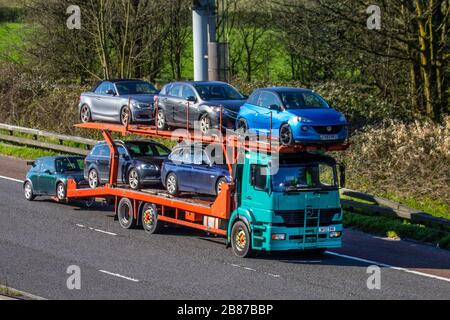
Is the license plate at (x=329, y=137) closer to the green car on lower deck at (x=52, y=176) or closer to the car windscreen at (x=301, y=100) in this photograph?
the car windscreen at (x=301, y=100)

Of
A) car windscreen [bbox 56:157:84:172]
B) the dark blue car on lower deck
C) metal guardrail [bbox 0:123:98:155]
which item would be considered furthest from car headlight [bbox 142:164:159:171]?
metal guardrail [bbox 0:123:98:155]

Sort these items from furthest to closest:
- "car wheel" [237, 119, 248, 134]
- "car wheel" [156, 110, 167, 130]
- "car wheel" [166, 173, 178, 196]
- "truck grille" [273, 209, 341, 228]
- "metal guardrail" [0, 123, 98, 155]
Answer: "metal guardrail" [0, 123, 98, 155], "car wheel" [156, 110, 167, 130], "car wheel" [166, 173, 178, 196], "car wheel" [237, 119, 248, 134], "truck grille" [273, 209, 341, 228]

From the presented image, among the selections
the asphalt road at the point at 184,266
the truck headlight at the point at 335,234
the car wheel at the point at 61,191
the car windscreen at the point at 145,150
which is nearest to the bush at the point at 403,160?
the asphalt road at the point at 184,266

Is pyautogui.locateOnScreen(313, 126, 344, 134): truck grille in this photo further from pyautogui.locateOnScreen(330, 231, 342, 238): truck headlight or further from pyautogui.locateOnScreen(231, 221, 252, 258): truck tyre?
pyautogui.locateOnScreen(231, 221, 252, 258): truck tyre

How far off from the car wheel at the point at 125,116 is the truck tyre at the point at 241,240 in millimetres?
5527

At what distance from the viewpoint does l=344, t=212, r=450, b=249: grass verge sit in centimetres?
2261

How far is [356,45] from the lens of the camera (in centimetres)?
3086

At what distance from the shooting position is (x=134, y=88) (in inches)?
1028

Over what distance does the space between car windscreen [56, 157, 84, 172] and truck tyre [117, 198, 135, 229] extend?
408cm

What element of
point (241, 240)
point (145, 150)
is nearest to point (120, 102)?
point (145, 150)

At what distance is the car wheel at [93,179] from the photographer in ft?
82.9

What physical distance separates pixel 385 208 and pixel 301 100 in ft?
16.5

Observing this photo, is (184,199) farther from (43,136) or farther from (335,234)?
(43,136)

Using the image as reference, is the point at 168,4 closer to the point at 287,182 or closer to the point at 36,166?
the point at 36,166
